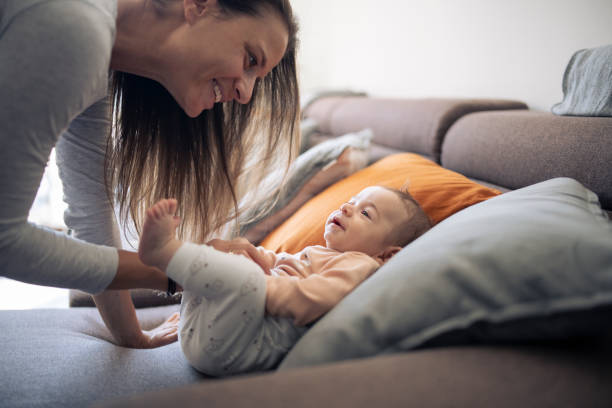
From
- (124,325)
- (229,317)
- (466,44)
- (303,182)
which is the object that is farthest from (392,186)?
(466,44)

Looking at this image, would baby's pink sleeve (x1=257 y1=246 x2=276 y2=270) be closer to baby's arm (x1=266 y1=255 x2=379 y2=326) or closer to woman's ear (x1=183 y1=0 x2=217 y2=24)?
baby's arm (x1=266 y1=255 x2=379 y2=326)

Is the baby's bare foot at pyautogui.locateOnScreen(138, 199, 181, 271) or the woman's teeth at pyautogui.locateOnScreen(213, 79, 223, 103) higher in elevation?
the woman's teeth at pyautogui.locateOnScreen(213, 79, 223, 103)

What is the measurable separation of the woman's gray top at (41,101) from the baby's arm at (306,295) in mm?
303

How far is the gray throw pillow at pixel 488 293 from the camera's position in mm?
424

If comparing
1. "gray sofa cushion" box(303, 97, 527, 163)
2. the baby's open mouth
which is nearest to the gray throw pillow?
the baby's open mouth

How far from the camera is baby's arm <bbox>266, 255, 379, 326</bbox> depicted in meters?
0.66

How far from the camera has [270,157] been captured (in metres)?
1.21

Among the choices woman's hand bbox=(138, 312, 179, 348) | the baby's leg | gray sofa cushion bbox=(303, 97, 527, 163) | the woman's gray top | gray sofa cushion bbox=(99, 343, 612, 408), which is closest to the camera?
gray sofa cushion bbox=(99, 343, 612, 408)

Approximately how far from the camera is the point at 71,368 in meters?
0.73

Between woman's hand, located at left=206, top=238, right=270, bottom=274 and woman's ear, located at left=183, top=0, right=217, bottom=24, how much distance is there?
0.44m

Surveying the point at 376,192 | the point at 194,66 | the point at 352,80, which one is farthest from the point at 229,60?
the point at 352,80

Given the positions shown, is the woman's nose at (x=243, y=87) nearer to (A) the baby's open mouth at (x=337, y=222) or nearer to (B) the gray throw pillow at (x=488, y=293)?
(A) the baby's open mouth at (x=337, y=222)

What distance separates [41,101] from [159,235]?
0.83 ft

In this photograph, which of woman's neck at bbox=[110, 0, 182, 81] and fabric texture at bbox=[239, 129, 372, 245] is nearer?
woman's neck at bbox=[110, 0, 182, 81]
